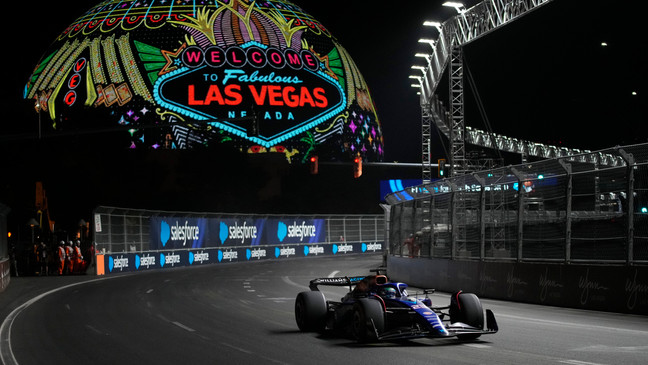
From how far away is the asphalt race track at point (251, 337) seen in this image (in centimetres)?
1158

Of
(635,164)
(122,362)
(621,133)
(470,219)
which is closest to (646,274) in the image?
(635,164)

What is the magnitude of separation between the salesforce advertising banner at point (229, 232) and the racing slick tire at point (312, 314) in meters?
31.7

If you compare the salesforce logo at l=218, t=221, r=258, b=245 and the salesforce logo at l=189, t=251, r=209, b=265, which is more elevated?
the salesforce logo at l=218, t=221, r=258, b=245

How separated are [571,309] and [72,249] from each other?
27.6 metres

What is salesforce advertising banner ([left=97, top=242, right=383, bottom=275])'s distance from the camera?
42.0m

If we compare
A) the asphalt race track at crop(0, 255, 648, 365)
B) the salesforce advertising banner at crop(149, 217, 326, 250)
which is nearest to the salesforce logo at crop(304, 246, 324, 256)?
the salesforce advertising banner at crop(149, 217, 326, 250)

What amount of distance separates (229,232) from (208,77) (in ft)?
136

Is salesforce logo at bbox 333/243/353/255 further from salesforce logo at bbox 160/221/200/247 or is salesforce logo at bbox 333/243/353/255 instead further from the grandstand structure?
salesforce logo at bbox 160/221/200/247

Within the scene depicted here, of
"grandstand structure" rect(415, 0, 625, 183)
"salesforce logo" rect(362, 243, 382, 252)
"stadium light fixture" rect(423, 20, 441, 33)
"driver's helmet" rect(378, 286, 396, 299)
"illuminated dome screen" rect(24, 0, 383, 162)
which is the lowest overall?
"salesforce logo" rect(362, 243, 382, 252)

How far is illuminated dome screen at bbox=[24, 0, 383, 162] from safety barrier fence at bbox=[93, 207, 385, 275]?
21.1m

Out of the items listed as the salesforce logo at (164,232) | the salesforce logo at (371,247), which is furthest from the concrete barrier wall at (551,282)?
the salesforce logo at (371,247)

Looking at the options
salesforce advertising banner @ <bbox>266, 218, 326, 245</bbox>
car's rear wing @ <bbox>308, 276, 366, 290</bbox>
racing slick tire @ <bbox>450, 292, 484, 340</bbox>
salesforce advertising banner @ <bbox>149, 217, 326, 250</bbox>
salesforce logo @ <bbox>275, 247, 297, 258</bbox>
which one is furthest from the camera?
salesforce advertising banner @ <bbox>266, 218, 326, 245</bbox>

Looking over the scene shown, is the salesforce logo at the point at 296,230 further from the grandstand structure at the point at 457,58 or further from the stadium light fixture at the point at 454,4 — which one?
the stadium light fixture at the point at 454,4

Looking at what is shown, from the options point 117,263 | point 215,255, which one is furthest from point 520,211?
point 215,255
